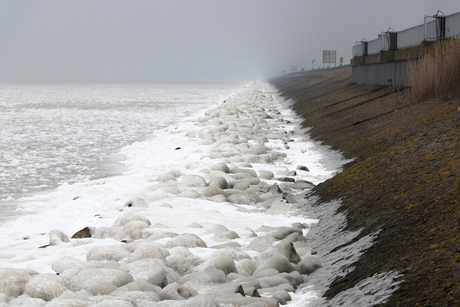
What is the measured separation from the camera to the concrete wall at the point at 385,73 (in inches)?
616

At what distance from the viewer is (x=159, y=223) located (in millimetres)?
6121

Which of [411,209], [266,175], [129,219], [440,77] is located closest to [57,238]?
[129,219]

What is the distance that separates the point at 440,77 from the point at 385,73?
29.2ft

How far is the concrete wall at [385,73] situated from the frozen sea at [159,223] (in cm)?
452

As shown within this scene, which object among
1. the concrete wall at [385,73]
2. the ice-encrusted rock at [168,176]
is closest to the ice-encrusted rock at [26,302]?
the ice-encrusted rock at [168,176]

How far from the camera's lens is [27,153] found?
12.8 m

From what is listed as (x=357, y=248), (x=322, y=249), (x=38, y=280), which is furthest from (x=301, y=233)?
(x=38, y=280)

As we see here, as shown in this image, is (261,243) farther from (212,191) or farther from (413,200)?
(212,191)

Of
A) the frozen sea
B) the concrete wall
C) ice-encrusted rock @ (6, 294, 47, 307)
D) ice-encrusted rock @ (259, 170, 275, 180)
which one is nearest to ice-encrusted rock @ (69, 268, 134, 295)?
the frozen sea

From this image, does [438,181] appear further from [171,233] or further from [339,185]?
[171,233]

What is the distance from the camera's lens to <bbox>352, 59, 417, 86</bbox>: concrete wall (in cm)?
1565

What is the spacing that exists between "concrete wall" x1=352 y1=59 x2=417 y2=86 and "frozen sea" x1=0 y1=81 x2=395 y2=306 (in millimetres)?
4523

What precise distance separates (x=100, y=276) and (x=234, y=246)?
1.71 metres

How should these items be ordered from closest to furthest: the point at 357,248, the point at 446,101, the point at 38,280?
the point at 38,280 → the point at 357,248 → the point at 446,101
